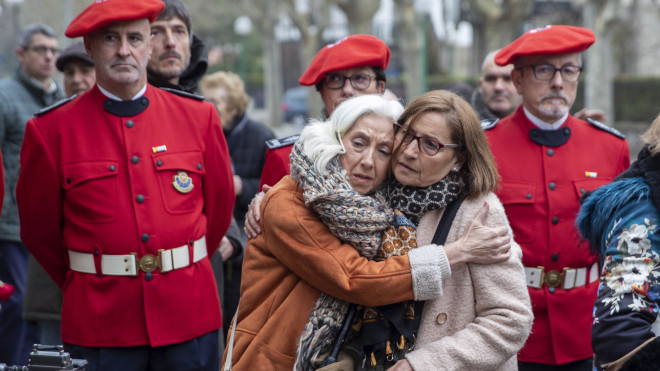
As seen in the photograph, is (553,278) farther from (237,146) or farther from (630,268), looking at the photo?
(237,146)

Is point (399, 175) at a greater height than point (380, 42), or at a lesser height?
lesser

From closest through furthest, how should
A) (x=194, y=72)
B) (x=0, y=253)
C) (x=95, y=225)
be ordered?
(x=95, y=225) → (x=194, y=72) → (x=0, y=253)

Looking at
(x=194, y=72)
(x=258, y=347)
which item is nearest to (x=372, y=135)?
(x=258, y=347)

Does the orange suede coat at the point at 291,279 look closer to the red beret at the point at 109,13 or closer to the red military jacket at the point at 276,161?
the red military jacket at the point at 276,161

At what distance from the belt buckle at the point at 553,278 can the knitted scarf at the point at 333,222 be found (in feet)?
4.74

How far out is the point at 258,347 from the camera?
111 inches

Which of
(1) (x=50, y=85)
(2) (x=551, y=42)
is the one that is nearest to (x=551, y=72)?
(2) (x=551, y=42)

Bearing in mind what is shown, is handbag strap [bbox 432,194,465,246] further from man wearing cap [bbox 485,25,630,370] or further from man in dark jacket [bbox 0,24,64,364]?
man in dark jacket [bbox 0,24,64,364]

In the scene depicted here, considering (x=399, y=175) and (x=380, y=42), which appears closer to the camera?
(x=399, y=175)

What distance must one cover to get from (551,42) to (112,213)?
2.21 metres

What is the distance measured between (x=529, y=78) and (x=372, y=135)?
4.97 feet

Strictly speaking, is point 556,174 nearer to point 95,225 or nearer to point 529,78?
point 529,78

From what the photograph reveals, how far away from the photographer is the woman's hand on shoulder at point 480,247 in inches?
107

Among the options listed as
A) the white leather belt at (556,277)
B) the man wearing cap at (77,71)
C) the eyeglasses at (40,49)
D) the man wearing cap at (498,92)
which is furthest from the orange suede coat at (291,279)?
the eyeglasses at (40,49)
